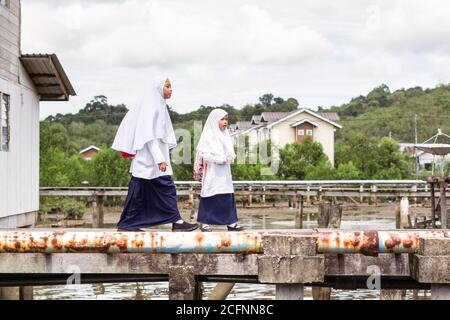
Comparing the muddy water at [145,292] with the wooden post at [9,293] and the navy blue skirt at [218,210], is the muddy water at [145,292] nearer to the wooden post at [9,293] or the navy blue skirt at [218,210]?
the wooden post at [9,293]

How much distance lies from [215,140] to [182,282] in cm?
331

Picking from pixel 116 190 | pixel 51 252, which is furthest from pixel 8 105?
pixel 116 190

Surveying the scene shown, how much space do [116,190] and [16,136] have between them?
1645 cm

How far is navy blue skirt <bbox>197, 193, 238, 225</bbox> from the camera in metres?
10.7

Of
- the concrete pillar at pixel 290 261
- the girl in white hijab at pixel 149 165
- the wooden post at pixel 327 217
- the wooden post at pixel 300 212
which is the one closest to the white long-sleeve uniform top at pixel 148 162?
the girl in white hijab at pixel 149 165

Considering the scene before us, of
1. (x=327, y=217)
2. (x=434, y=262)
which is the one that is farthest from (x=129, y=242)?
(x=327, y=217)

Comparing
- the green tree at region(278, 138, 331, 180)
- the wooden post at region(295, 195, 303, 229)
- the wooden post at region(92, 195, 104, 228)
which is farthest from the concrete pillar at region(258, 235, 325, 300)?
the green tree at region(278, 138, 331, 180)

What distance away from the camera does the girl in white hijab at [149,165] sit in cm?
948

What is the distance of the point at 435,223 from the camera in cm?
2253

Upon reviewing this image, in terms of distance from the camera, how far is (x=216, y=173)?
35.6ft

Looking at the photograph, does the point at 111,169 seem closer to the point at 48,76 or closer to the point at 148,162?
the point at 48,76

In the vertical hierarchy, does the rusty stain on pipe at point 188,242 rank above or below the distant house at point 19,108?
below

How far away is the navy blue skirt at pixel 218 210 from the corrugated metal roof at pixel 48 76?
7.89 meters
